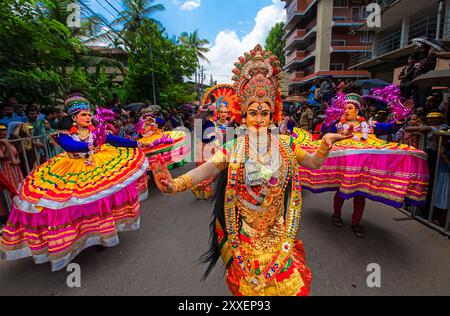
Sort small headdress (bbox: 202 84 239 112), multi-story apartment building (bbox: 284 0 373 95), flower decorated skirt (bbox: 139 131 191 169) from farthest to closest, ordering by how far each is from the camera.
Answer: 1. multi-story apartment building (bbox: 284 0 373 95)
2. flower decorated skirt (bbox: 139 131 191 169)
3. small headdress (bbox: 202 84 239 112)

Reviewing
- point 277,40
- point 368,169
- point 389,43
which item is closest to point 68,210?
point 368,169

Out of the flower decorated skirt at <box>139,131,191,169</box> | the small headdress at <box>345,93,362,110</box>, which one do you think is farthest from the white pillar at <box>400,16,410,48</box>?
the flower decorated skirt at <box>139,131,191,169</box>

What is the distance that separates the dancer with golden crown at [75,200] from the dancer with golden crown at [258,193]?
1.77 metres

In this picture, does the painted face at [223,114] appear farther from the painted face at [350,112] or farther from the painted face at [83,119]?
the painted face at [83,119]

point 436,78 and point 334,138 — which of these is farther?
point 436,78

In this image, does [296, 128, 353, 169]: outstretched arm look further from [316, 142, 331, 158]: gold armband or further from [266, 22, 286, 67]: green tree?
[266, 22, 286, 67]: green tree

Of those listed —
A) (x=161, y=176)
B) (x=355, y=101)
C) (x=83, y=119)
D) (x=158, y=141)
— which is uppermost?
(x=355, y=101)

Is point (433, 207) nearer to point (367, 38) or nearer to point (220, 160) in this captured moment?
point (220, 160)

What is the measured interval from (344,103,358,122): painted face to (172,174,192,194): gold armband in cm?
307

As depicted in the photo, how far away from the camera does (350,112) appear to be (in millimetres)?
3734

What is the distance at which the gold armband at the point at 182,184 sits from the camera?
1575 mm

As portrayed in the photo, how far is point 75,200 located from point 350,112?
394cm

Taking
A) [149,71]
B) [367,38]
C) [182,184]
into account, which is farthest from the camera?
[367,38]

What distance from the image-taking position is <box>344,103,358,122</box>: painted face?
373 centimetres
